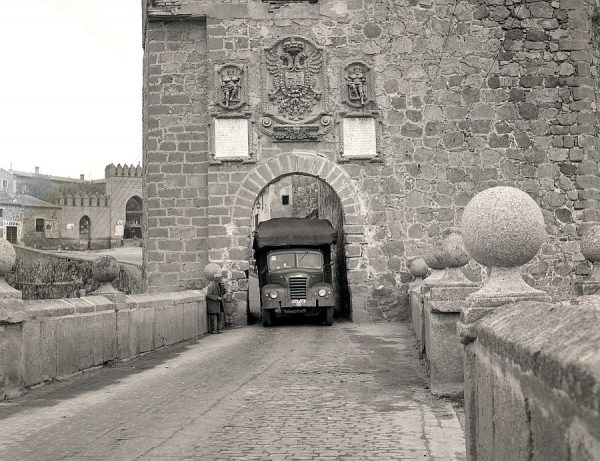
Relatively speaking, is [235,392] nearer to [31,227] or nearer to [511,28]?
[511,28]

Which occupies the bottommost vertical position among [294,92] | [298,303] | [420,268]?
[298,303]

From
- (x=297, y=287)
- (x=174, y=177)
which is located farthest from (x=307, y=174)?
(x=174, y=177)

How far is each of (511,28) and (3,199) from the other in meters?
51.8

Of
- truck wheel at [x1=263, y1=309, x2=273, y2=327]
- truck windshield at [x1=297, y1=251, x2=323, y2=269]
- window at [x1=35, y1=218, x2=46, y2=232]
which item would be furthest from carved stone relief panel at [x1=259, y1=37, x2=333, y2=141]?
window at [x1=35, y1=218, x2=46, y2=232]

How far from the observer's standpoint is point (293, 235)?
726 inches

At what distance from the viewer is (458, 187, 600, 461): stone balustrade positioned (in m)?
1.96

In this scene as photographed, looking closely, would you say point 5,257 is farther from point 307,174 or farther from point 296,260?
point 307,174

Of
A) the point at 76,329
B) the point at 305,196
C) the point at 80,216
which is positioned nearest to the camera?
the point at 76,329

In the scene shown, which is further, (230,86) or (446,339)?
(230,86)

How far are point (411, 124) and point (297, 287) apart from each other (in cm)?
509

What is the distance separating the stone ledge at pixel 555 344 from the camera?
6.05ft

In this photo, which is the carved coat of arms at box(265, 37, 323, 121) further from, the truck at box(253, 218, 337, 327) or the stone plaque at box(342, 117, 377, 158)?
the truck at box(253, 218, 337, 327)

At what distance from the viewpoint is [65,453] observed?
500cm

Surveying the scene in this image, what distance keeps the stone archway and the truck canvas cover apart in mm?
436
